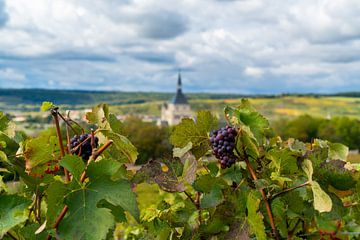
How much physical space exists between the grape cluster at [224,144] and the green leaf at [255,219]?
0.12 m

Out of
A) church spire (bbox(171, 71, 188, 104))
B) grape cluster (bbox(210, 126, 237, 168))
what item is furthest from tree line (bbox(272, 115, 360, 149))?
grape cluster (bbox(210, 126, 237, 168))

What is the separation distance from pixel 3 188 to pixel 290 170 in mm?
794

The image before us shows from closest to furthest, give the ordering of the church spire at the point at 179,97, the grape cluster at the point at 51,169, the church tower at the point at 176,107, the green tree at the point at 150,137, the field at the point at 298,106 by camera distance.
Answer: the grape cluster at the point at 51,169, the green tree at the point at 150,137, the church tower at the point at 176,107, the field at the point at 298,106, the church spire at the point at 179,97

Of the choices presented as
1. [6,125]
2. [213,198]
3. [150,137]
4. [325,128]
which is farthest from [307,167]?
[325,128]

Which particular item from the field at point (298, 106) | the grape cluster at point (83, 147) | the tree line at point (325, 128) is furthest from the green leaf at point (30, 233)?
the field at point (298, 106)

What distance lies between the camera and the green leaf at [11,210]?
1.11m

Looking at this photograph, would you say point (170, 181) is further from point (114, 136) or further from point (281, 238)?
point (281, 238)

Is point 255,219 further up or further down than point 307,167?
further down

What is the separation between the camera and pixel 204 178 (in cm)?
153

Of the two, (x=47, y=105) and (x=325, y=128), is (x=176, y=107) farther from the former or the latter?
(x=47, y=105)

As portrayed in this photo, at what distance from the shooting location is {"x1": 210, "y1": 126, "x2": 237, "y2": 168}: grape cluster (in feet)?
4.64

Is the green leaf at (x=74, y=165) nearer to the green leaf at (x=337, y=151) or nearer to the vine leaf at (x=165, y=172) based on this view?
the vine leaf at (x=165, y=172)

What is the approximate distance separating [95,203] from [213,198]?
461 mm

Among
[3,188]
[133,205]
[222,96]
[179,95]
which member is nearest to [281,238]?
[133,205]
